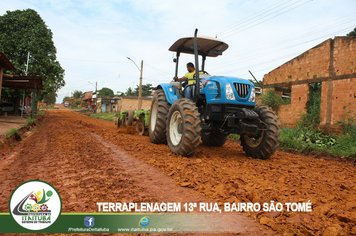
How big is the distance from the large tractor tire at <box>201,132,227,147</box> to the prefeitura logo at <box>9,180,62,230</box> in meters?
5.35

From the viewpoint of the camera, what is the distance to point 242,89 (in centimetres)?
514

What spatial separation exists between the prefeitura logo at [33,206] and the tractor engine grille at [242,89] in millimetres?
3995

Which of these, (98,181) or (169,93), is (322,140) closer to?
(169,93)

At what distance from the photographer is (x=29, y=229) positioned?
208cm

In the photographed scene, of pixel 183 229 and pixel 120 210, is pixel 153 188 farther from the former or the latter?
pixel 183 229

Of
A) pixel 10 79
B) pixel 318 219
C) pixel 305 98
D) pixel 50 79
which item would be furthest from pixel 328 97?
pixel 50 79

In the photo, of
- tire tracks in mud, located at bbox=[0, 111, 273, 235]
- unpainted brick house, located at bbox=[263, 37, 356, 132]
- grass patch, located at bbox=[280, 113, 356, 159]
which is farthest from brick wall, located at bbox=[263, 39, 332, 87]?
tire tracks in mud, located at bbox=[0, 111, 273, 235]

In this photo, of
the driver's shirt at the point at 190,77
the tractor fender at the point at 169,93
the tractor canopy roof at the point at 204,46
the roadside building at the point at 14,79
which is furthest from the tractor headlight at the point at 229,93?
the roadside building at the point at 14,79

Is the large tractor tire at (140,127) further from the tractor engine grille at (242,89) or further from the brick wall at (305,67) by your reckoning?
the brick wall at (305,67)

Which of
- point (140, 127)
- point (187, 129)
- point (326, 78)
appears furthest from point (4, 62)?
point (326, 78)

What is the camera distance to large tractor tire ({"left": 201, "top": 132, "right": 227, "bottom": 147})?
23.1 ft

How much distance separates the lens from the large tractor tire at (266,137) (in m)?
5.07

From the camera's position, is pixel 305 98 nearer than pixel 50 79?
Yes

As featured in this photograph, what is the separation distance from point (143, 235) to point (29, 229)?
0.99 m
